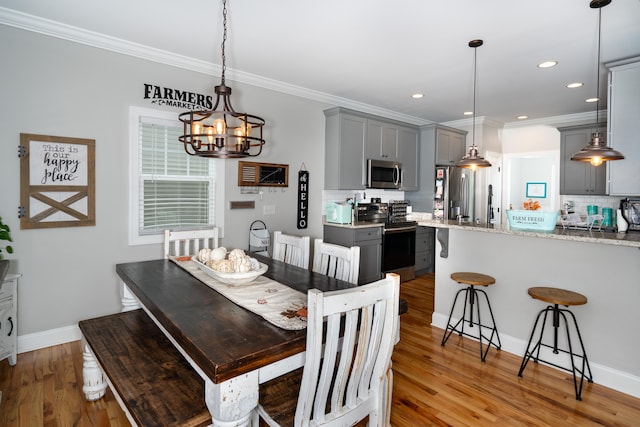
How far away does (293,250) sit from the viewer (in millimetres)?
2826

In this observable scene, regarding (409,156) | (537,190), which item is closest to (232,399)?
(409,156)

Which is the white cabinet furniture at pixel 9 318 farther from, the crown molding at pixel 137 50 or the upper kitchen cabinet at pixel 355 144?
the upper kitchen cabinet at pixel 355 144

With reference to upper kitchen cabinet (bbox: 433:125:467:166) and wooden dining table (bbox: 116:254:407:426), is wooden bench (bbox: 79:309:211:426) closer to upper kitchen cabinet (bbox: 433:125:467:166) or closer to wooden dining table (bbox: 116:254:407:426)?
wooden dining table (bbox: 116:254:407:426)

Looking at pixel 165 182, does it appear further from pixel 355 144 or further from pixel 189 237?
pixel 355 144

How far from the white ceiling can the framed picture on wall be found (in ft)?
12.7

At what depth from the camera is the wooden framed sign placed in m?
2.68

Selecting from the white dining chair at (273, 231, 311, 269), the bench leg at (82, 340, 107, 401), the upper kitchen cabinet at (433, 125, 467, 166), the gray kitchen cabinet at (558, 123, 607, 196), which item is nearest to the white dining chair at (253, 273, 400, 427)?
the white dining chair at (273, 231, 311, 269)

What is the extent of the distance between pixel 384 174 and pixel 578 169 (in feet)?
9.61

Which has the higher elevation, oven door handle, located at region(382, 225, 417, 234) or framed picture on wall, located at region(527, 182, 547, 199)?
framed picture on wall, located at region(527, 182, 547, 199)

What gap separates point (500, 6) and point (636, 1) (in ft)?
2.85

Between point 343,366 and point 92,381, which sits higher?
point 343,366

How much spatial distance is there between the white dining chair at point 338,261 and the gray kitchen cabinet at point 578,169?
473 centimetres

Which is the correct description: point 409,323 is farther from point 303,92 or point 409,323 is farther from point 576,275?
point 303,92

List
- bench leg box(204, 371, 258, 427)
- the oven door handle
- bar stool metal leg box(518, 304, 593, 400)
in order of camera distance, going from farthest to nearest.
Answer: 1. the oven door handle
2. bar stool metal leg box(518, 304, 593, 400)
3. bench leg box(204, 371, 258, 427)
